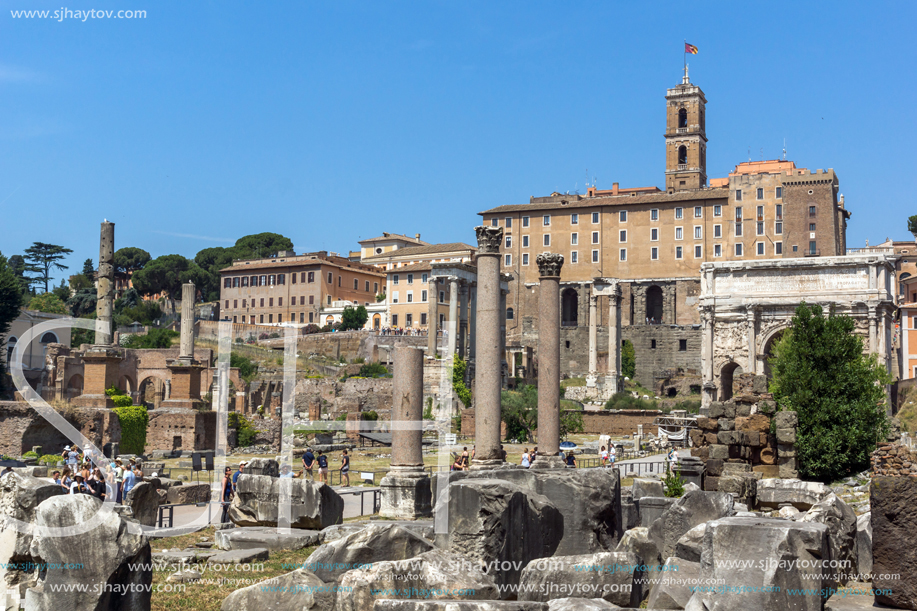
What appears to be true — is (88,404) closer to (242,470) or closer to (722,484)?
(242,470)

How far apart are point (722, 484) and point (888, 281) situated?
84.4 ft

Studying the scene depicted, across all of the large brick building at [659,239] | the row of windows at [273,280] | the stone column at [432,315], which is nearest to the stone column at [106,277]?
the stone column at [432,315]

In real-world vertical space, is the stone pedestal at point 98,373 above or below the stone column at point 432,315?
below

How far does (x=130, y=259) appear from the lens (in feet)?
303

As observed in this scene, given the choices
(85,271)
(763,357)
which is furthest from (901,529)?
(85,271)

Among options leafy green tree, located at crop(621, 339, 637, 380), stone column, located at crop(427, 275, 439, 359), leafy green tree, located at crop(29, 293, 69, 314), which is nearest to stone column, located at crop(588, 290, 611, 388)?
leafy green tree, located at crop(621, 339, 637, 380)

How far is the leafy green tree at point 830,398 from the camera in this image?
19.5 meters

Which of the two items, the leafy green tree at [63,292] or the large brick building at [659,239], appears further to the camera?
the leafy green tree at [63,292]

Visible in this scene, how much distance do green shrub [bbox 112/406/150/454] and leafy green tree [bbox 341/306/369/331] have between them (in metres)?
44.0

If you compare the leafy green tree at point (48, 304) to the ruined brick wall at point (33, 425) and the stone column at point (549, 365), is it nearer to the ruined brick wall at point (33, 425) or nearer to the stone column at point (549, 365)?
the ruined brick wall at point (33, 425)

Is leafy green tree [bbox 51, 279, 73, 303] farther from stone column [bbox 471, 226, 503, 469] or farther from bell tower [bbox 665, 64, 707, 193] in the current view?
stone column [bbox 471, 226, 503, 469]

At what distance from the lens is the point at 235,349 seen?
193 feet

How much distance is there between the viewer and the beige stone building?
75875 mm

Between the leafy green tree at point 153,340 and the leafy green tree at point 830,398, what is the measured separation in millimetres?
48183
